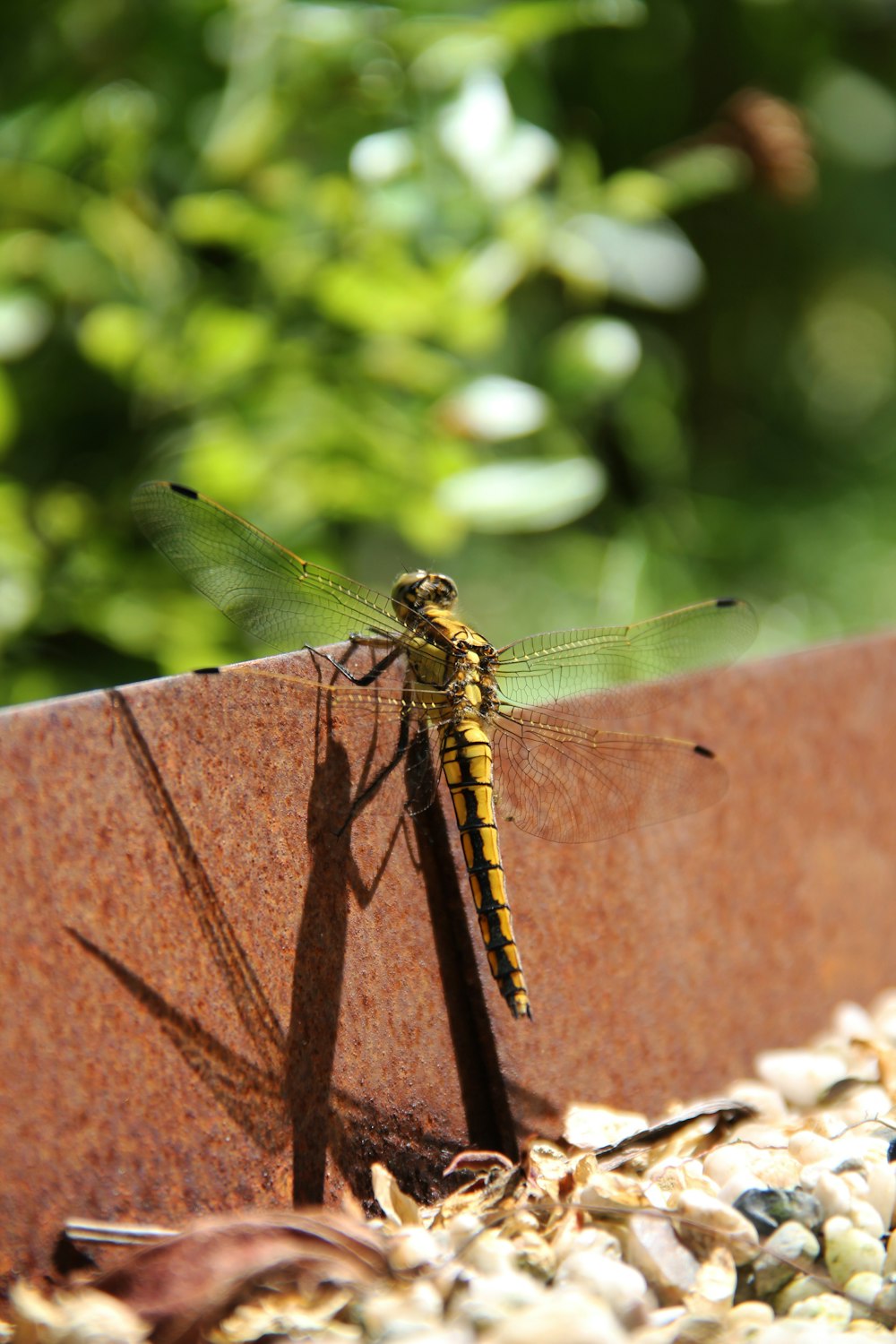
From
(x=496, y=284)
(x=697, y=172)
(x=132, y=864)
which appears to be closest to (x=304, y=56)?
(x=496, y=284)

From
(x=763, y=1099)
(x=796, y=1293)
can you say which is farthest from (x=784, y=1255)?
(x=763, y=1099)

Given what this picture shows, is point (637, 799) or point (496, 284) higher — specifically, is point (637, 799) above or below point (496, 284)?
below

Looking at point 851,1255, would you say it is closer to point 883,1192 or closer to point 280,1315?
point 883,1192

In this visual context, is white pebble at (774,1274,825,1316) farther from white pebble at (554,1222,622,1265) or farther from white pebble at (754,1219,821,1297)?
white pebble at (554,1222,622,1265)

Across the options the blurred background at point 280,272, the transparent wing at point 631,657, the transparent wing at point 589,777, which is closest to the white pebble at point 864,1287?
the transparent wing at point 589,777

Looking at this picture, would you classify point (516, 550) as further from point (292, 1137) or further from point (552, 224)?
point (292, 1137)

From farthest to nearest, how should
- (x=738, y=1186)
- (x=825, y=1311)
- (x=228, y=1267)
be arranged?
1. (x=738, y=1186)
2. (x=825, y=1311)
3. (x=228, y=1267)
